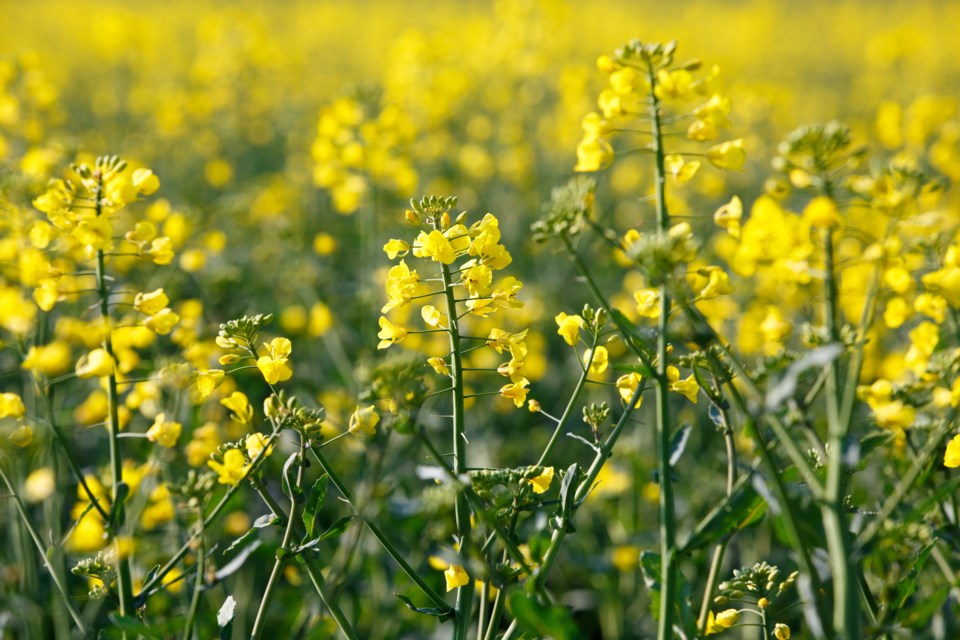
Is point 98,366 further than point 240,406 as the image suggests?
No

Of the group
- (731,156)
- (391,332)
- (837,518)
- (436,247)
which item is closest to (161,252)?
(391,332)

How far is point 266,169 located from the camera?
905 cm

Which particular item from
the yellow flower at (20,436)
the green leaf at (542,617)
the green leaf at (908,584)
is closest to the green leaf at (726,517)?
the green leaf at (542,617)

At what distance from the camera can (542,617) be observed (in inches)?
A: 55.2

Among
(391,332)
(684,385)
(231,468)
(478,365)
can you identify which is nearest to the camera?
(231,468)

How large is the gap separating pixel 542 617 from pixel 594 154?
3.69 ft

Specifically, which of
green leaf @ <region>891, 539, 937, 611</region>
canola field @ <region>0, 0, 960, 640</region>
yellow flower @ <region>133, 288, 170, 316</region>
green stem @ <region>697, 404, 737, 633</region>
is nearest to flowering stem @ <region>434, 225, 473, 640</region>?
canola field @ <region>0, 0, 960, 640</region>

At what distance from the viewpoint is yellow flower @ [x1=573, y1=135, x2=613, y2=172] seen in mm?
2051

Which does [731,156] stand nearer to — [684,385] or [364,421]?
[684,385]

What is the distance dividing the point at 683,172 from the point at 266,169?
7.69 metres

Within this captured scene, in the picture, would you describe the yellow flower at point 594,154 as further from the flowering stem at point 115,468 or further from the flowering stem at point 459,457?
the flowering stem at point 115,468

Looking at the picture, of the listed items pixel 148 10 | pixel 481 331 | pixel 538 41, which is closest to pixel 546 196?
pixel 538 41

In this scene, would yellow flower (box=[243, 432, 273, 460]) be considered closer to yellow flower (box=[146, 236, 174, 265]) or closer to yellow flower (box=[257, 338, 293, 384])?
yellow flower (box=[257, 338, 293, 384])

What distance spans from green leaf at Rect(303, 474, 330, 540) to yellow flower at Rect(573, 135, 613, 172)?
947mm
